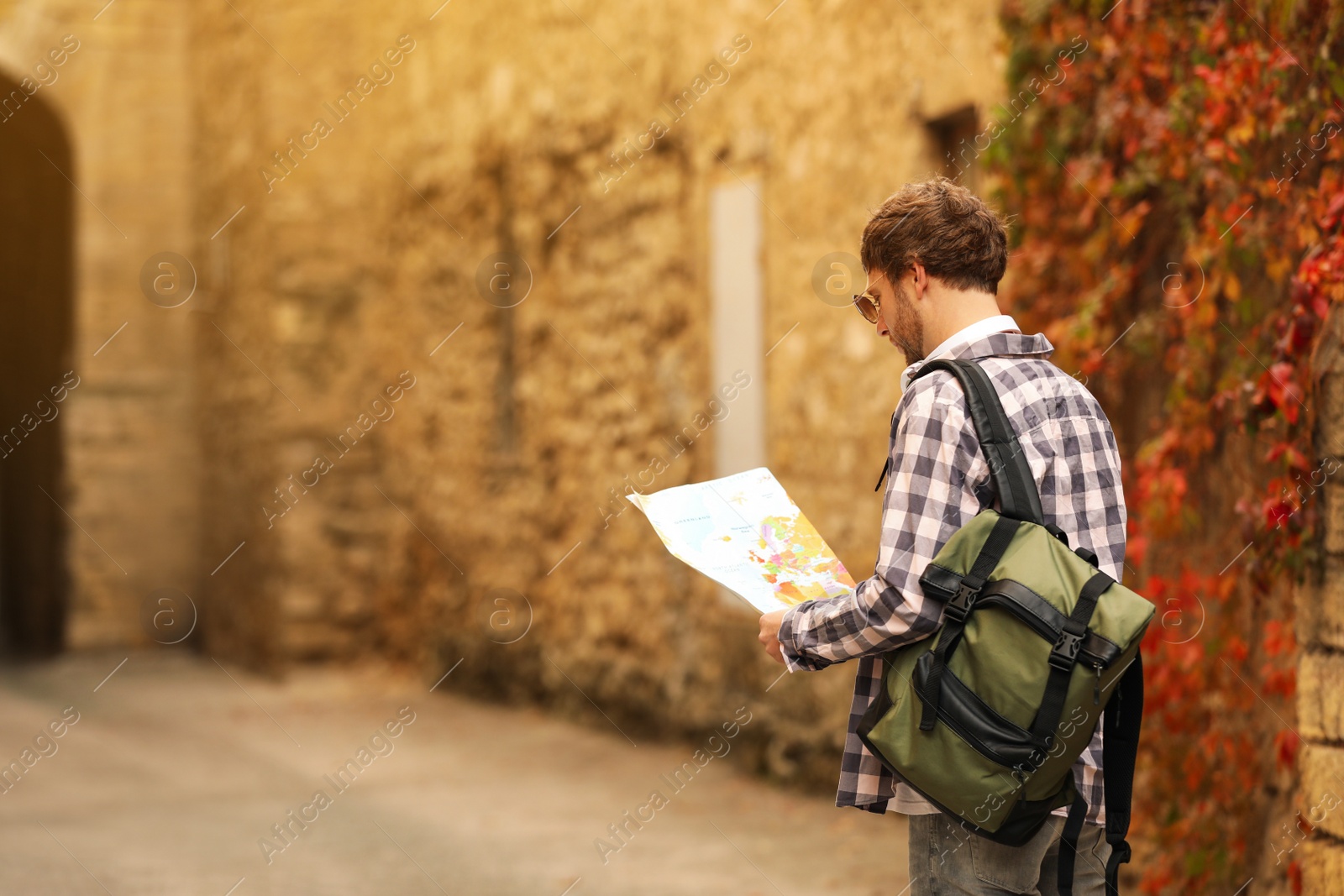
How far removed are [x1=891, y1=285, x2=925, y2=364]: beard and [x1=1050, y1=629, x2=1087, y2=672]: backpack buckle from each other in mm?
472

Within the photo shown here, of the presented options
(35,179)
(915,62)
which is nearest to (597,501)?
(915,62)

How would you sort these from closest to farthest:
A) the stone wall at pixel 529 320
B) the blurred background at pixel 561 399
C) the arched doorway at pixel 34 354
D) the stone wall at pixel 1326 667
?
the stone wall at pixel 1326 667, the blurred background at pixel 561 399, the stone wall at pixel 529 320, the arched doorway at pixel 34 354

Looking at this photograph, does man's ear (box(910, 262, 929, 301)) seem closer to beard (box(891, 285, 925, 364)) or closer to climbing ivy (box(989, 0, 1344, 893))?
beard (box(891, 285, 925, 364))

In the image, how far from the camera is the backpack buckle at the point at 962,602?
1856 millimetres

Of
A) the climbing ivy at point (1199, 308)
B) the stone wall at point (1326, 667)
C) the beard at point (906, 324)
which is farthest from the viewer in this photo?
the climbing ivy at point (1199, 308)

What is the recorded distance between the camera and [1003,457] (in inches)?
74.5

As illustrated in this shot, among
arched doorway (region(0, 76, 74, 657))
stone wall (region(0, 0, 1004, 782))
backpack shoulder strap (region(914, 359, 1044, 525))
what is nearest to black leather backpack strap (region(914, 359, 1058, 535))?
backpack shoulder strap (region(914, 359, 1044, 525))

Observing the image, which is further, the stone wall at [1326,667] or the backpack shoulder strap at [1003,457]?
the stone wall at [1326,667]

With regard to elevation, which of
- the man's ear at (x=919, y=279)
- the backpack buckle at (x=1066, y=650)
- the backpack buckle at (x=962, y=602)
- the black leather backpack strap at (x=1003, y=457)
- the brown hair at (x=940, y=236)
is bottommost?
the backpack buckle at (x=1066, y=650)

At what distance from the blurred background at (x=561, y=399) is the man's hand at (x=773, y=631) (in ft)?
4.89

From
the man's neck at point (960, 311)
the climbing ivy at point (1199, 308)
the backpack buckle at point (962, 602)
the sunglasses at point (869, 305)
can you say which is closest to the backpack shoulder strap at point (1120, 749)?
the backpack buckle at point (962, 602)

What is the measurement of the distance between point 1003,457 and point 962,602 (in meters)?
0.20

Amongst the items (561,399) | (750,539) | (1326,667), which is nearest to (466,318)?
(561,399)

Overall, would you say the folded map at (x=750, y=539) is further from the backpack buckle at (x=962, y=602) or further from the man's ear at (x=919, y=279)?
the man's ear at (x=919, y=279)
